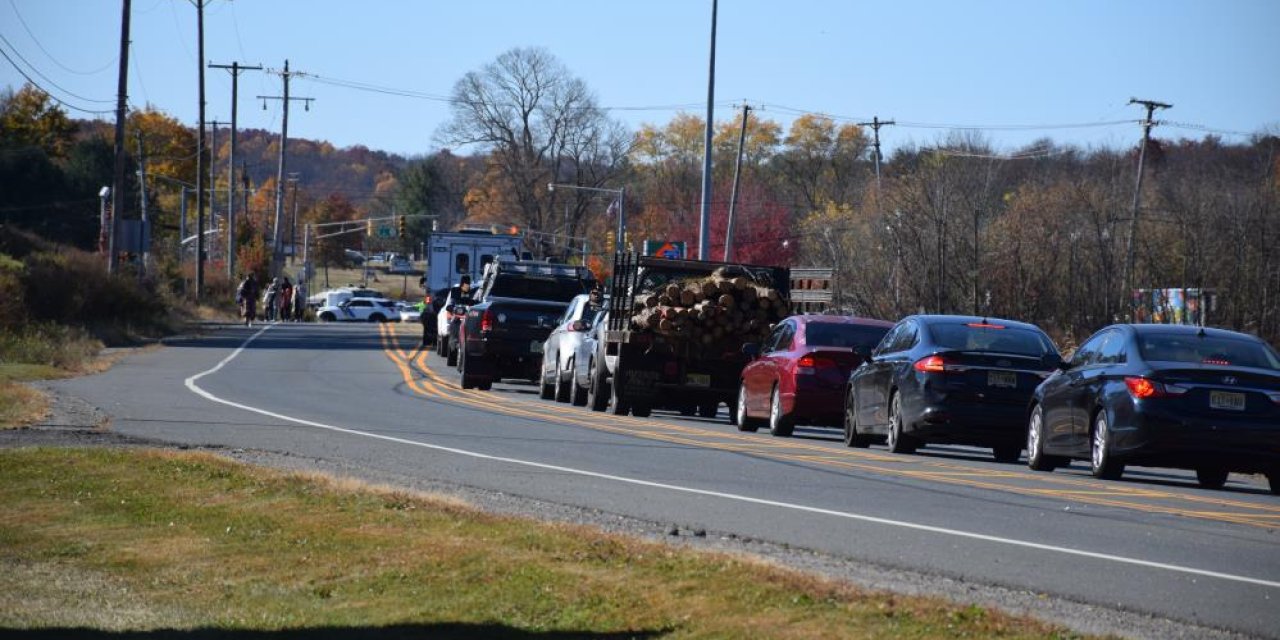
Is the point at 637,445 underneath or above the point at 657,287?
underneath

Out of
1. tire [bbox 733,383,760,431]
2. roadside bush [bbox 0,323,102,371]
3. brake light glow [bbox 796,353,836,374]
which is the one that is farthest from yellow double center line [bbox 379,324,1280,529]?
roadside bush [bbox 0,323,102,371]

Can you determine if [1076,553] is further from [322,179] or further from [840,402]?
[322,179]

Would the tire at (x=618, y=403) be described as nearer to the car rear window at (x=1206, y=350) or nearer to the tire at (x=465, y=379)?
the tire at (x=465, y=379)

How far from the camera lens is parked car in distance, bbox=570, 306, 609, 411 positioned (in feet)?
85.3

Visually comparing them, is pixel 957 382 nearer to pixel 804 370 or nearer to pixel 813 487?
pixel 804 370

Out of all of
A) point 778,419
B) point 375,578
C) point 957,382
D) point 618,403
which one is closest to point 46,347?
point 618,403

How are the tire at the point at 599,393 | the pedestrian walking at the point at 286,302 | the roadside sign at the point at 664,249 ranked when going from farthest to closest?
the pedestrian walking at the point at 286,302, the roadside sign at the point at 664,249, the tire at the point at 599,393

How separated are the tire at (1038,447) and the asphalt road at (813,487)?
0.16 m

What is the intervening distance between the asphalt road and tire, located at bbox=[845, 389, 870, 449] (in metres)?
0.38

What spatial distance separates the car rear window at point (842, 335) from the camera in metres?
21.8

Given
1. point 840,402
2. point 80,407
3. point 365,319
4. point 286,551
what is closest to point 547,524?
point 286,551

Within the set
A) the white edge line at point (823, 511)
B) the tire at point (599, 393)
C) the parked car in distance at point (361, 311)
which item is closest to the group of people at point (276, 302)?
the parked car in distance at point (361, 311)

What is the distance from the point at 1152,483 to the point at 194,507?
911cm

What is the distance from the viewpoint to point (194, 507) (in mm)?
12148
